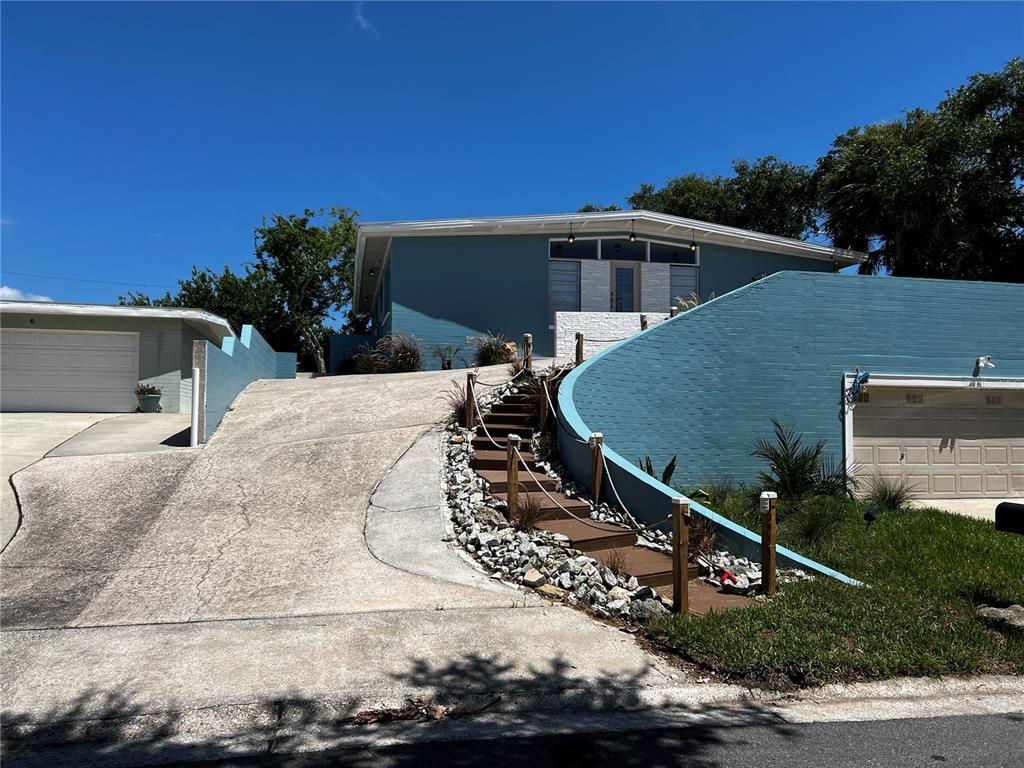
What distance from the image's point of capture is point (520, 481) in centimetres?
885

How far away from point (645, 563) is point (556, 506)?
1520mm

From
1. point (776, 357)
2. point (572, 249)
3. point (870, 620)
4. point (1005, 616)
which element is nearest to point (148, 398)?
point (572, 249)

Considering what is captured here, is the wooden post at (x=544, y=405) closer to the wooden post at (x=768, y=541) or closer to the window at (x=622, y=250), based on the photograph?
the wooden post at (x=768, y=541)

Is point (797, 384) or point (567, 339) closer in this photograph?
point (797, 384)

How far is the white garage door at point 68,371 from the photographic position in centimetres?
1591

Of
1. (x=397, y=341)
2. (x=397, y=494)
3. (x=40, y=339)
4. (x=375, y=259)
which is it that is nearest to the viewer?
(x=397, y=494)

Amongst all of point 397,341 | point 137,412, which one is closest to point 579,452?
point 397,341

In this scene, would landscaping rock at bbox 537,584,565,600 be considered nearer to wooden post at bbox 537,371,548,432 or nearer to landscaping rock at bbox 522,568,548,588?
landscaping rock at bbox 522,568,548,588

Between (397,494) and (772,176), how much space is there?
24276 mm

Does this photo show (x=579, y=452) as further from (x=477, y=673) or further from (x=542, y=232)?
(x=542, y=232)

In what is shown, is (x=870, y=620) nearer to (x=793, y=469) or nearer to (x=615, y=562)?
(x=615, y=562)

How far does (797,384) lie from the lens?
11.8 meters

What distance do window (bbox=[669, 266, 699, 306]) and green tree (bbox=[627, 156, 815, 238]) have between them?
35.6 ft

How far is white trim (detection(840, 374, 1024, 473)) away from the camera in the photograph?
11977mm
